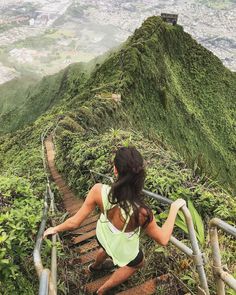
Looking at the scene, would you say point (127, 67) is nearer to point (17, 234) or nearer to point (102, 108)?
point (102, 108)

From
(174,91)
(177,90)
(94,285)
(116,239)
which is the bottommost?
(177,90)

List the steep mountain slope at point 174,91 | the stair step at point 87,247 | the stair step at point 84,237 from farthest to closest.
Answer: the steep mountain slope at point 174,91 < the stair step at point 84,237 < the stair step at point 87,247

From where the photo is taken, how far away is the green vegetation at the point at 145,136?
19.6 ft

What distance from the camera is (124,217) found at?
5.11 m

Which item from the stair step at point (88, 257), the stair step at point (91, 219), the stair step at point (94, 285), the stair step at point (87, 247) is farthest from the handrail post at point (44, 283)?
the stair step at point (91, 219)

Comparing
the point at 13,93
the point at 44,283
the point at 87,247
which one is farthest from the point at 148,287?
the point at 13,93

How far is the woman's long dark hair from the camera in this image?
4.65 meters

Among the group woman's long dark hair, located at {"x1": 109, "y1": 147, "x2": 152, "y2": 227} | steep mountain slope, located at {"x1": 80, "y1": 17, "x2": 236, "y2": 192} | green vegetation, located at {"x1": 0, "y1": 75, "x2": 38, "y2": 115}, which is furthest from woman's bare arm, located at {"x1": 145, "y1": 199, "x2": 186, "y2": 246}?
green vegetation, located at {"x1": 0, "y1": 75, "x2": 38, "y2": 115}

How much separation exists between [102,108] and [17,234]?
53.8ft

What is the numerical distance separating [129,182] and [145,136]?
12.7 m

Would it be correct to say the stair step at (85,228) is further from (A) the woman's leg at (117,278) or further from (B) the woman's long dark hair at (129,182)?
(B) the woman's long dark hair at (129,182)

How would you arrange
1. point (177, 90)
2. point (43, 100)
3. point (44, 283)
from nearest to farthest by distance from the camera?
1. point (44, 283)
2. point (177, 90)
3. point (43, 100)

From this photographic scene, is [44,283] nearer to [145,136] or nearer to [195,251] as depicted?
[195,251]

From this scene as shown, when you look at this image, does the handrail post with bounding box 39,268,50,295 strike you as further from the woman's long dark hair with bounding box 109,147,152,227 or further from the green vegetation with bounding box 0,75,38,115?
the green vegetation with bounding box 0,75,38,115
